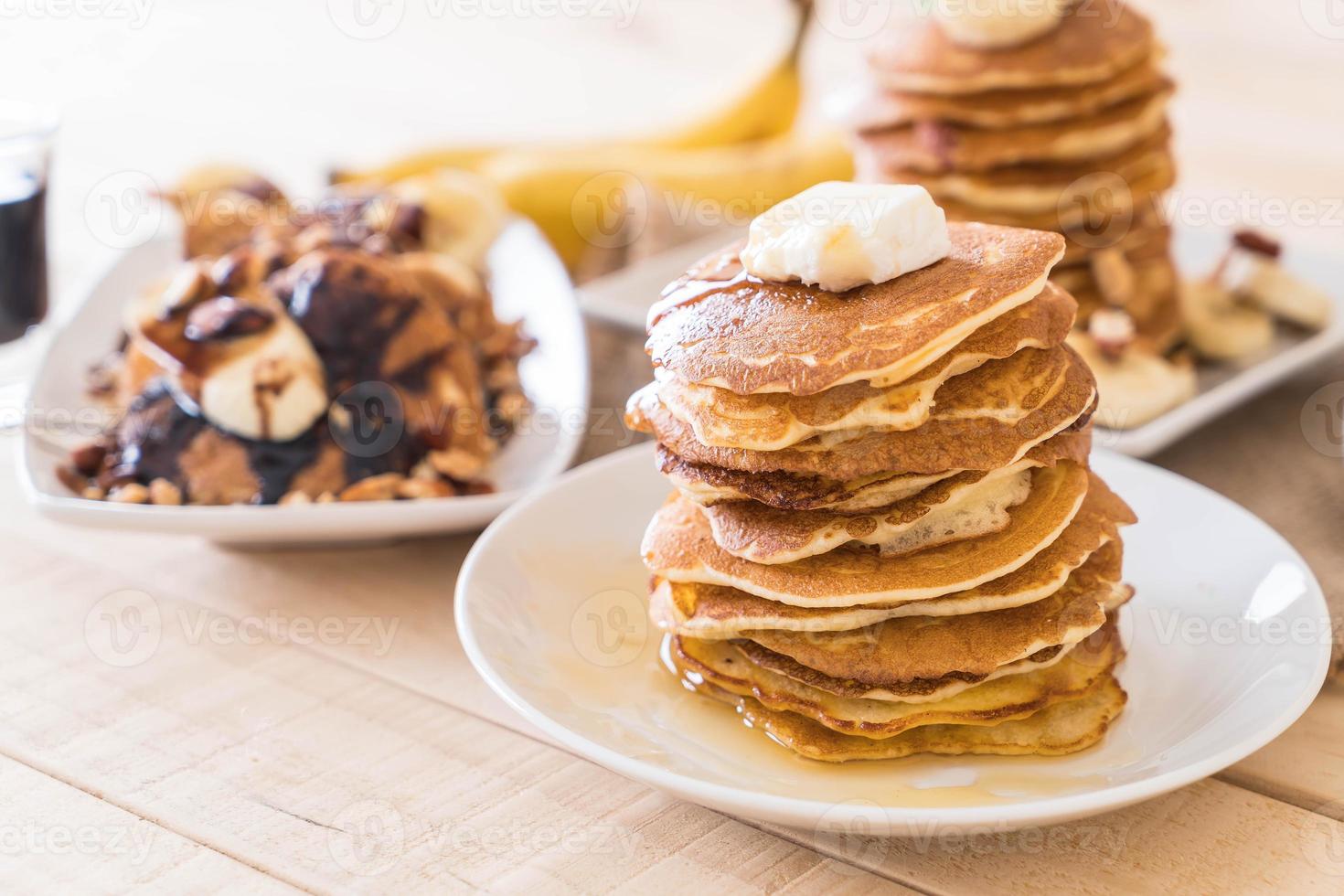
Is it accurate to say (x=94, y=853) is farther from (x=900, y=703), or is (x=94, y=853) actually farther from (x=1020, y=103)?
(x=1020, y=103)

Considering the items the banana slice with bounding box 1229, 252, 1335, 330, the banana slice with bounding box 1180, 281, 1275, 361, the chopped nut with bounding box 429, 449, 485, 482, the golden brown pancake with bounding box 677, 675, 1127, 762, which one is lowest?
the chopped nut with bounding box 429, 449, 485, 482

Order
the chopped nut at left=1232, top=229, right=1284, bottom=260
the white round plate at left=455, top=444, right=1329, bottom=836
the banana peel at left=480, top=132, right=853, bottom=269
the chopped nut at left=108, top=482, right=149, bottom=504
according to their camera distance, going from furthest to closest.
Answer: the banana peel at left=480, top=132, right=853, bottom=269 → the chopped nut at left=1232, top=229, right=1284, bottom=260 → the chopped nut at left=108, top=482, right=149, bottom=504 → the white round plate at left=455, top=444, right=1329, bottom=836

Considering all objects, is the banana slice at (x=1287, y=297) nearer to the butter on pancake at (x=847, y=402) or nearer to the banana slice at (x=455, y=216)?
the butter on pancake at (x=847, y=402)

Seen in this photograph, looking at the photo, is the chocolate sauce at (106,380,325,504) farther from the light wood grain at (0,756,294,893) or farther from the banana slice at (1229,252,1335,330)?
the banana slice at (1229,252,1335,330)

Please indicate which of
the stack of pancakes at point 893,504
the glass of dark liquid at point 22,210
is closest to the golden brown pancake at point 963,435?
the stack of pancakes at point 893,504

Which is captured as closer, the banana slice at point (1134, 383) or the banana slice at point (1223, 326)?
the banana slice at point (1134, 383)

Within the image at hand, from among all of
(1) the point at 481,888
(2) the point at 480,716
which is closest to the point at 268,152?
(2) the point at 480,716

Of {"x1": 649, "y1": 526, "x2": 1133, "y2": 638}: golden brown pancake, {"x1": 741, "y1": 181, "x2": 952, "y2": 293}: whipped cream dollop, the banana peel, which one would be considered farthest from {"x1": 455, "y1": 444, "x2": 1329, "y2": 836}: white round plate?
the banana peel
